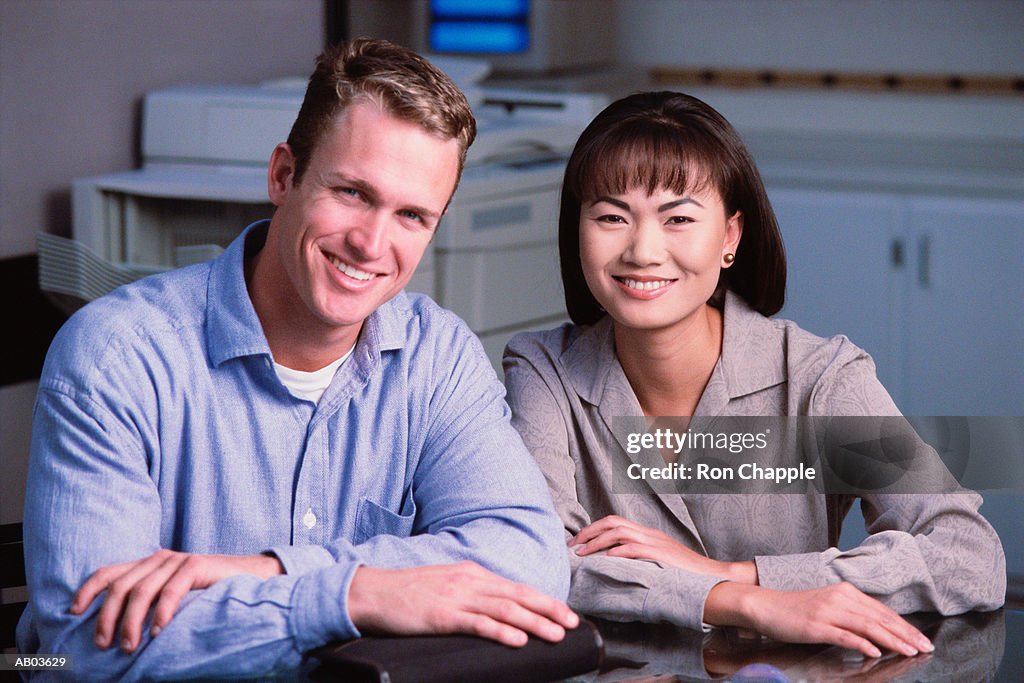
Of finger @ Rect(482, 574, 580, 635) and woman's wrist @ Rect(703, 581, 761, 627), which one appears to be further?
woman's wrist @ Rect(703, 581, 761, 627)

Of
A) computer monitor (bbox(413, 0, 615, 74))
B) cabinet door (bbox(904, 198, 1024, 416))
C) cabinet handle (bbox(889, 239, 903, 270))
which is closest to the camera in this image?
cabinet door (bbox(904, 198, 1024, 416))

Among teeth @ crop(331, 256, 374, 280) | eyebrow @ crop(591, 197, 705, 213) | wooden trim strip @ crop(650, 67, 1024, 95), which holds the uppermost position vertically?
wooden trim strip @ crop(650, 67, 1024, 95)

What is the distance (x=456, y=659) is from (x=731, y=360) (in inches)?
27.3

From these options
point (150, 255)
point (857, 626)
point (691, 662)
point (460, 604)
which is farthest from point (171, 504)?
point (150, 255)

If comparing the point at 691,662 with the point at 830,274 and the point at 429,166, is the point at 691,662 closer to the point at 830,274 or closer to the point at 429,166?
the point at 429,166

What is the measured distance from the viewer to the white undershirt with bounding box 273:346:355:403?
1.36 m

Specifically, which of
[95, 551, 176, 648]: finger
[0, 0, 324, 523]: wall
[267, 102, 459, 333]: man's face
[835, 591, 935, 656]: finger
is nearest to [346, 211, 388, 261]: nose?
[267, 102, 459, 333]: man's face

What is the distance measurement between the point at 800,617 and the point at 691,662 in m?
0.15

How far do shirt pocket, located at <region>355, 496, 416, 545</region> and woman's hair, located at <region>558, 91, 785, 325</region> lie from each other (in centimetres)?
45

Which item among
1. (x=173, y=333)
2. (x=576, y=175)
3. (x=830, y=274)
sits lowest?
(x=830, y=274)

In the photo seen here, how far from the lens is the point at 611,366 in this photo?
63.9 inches

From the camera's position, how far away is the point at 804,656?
118 centimetres

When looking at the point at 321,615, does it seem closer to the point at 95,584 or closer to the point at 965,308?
the point at 95,584

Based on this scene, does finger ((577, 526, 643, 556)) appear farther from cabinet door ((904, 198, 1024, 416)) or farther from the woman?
cabinet door ((904, 198, 1024, 416))
